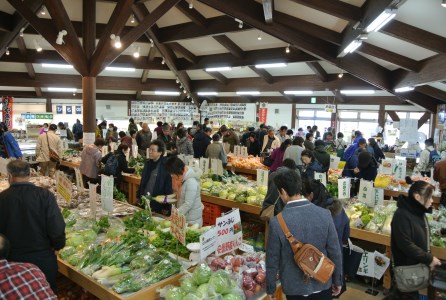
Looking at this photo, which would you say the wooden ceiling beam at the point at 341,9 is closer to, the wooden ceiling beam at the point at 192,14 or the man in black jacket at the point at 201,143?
the wooden ceiling beam at the point at 192,14

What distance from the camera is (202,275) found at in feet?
9.57

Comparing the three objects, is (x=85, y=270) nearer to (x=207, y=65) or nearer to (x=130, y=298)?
(x=130, y=298)

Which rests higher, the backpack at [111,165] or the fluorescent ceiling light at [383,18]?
the fluorescent ceiling light at [383,18]

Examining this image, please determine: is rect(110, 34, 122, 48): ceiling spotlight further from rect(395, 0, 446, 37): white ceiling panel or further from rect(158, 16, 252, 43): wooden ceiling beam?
rect(395, 0, 446, 37): white ceiling panel

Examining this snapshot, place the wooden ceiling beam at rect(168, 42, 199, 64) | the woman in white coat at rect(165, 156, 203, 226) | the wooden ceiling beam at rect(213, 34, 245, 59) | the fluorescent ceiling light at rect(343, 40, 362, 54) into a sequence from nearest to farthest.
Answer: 1. the woman in white coat at rect(165, 156, 203, 226)
2. the fluorescent ceiling light at rect(343, 40, 362, 54)
3. the wooden ceiling beam at rect(213, 34, 245, 59)
4. the wooden ceiling beam at rect(168, 42, 199, 64)

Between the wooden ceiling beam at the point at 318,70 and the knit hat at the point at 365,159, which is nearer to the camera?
the knit hat at the point at 365,159

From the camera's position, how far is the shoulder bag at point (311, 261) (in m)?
2.52

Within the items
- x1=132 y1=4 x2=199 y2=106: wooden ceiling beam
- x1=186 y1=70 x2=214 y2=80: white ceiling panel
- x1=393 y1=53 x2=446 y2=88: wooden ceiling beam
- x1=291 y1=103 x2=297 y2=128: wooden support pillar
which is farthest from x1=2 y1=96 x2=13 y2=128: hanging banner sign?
x1=393 y1=53 x2=446 y2=88: wooden ceiling beam

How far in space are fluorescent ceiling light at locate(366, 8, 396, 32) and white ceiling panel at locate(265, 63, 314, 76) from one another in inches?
300

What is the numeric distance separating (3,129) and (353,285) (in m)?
8.14

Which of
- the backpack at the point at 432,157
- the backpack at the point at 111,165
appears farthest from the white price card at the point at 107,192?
the backpack at the point at 432,157

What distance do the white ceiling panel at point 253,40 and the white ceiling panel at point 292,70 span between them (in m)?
2.10

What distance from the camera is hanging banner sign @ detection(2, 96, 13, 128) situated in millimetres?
16531

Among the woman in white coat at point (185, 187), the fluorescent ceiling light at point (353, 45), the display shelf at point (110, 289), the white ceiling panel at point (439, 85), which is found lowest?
the display shelf at point (110, 289)
